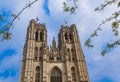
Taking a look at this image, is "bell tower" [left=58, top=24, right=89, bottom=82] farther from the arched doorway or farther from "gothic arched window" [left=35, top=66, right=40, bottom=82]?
"gothic arched window" [left=35, top=66, right=40, bottom=82]

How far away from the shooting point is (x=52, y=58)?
118 feet

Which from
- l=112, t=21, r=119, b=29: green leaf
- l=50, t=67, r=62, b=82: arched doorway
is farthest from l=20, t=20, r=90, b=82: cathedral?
l=112, t=21, r=119, b=29: green leaf

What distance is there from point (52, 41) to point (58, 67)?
28.7 ft

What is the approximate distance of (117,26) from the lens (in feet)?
14.8

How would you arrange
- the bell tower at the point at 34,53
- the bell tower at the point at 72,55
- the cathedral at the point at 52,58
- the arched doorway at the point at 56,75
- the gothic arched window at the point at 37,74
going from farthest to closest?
1. the bell tower at the point at 72,55
2. the arched doorway at the point at 56,75
3. the cathedral at the point at 52,58
4. the gothic arched window at the point at 37,74
5. the bell tower at the point at 34,53

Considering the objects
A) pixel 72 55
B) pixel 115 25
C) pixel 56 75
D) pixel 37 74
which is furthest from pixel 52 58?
pixel 115 25

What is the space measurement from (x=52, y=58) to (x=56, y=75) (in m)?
4.13

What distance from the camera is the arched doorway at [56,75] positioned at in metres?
32.0

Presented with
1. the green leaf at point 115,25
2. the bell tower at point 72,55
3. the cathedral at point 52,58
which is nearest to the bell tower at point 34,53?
the cathedral at point 52,58

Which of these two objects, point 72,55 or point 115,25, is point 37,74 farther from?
point 115,25

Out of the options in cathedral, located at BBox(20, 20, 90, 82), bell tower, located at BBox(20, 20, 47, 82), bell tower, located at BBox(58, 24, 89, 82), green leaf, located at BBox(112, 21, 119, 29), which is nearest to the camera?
green leaf, located at BBox(112, 21, 119, 29)

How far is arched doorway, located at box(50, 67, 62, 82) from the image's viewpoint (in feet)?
105

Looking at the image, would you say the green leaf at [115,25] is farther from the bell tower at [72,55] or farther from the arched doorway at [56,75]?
the arched doorway at [56,75]

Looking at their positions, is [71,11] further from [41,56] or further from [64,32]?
[64,32]
